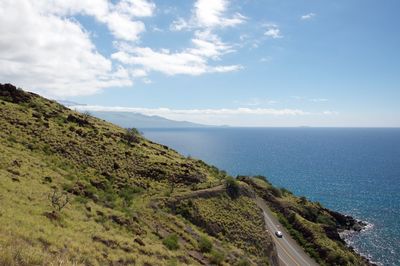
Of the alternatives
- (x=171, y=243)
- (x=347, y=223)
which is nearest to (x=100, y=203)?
(x=171, y=243)

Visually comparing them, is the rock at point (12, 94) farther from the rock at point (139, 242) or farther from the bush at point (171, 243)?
the rock at point (139, 242)

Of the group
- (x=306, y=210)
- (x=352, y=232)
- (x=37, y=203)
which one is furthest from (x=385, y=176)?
(x=37, y=203)

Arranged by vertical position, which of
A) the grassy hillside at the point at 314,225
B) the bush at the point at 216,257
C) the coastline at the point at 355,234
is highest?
the bush at the point at 216,257

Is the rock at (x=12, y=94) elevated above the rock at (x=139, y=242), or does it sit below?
above

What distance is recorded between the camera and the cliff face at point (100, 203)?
67.5 feet

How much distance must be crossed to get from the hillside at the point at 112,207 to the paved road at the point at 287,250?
250 centimetres

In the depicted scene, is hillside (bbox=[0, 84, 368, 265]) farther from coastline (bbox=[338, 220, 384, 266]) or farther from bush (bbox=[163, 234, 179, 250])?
coastline (bbox=[338, 220, 384, 266])

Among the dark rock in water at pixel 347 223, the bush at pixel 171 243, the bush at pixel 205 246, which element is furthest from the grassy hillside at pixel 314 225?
the bush at pixel 171 243

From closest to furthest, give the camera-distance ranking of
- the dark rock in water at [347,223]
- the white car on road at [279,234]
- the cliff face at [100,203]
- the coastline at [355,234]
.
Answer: the cliff face at [100,203] < the white car on road at [279,234] < the coastline at [355,234] < the dark rock in water at [347,223]

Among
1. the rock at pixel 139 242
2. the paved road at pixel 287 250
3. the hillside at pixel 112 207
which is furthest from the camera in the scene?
the paved road at pixel 287 250

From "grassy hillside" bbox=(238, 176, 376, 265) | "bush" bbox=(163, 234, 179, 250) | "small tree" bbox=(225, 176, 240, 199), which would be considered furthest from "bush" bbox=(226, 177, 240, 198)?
"bush" bbox=(163, 234, 179, 250)

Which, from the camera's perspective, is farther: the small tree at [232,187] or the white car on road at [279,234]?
the white car on road at [279,234]

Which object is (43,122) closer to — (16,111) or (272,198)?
(16,111)

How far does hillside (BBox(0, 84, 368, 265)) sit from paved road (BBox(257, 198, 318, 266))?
8.21ft
